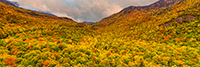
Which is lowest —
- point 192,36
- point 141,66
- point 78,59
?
point 141,66

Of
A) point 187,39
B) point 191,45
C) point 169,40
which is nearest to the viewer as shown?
point 191,45

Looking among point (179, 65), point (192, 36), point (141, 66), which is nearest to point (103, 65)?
point (141, 66)

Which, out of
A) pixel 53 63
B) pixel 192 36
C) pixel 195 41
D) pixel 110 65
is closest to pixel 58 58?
pixel 53 63

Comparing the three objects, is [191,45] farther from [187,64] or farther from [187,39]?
[187,64]

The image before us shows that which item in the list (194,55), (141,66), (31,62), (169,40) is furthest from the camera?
(169,40)

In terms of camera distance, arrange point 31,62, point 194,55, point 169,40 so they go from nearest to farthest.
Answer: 1. point 31,62
2. point 194,55
3. point 169,40

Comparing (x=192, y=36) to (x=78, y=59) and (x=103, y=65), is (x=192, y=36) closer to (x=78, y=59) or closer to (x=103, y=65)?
(x=103, y=65)

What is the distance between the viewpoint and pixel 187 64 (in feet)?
47.3

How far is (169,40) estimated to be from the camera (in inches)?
1072

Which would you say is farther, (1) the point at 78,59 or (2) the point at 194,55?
(2) the point at 194,55

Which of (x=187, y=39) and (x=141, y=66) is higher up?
(x=187, y=39)

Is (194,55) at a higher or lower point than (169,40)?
lower

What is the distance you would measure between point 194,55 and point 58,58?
95.8 feet

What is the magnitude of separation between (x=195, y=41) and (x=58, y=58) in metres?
37.9
